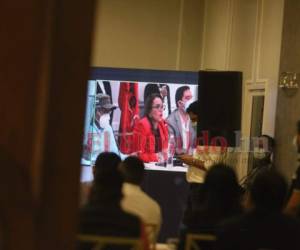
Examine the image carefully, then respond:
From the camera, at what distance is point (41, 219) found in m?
0.47

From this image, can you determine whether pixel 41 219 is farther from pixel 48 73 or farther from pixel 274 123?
pixel 274 123

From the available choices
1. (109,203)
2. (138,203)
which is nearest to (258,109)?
(138,203)

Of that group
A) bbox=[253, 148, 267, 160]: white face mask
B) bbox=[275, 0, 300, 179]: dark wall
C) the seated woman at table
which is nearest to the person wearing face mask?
the seated woman at table

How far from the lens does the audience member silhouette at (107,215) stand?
66.3 inches

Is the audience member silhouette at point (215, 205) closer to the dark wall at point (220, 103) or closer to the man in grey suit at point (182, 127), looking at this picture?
the dark wall at point (220, 103)

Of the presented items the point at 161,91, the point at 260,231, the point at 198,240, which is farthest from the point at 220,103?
the point at 260,231

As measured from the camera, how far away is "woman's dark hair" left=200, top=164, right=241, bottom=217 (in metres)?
2.11

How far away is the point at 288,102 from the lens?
18.5 feet

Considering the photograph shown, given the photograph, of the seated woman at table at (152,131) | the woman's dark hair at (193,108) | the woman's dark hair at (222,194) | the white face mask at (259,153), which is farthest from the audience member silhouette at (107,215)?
the seated woman at table at (152,131)

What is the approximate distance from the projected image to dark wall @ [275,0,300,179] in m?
0.92

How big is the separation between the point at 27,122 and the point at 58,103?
29mm

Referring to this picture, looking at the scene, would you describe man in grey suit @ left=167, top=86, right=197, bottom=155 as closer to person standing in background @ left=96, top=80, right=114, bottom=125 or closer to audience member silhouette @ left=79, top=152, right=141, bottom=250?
person standing in background @ left=96, top=80, right=114, bottom=125

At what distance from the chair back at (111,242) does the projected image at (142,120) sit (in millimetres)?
4389

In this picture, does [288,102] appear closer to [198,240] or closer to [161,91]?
[161,91]
